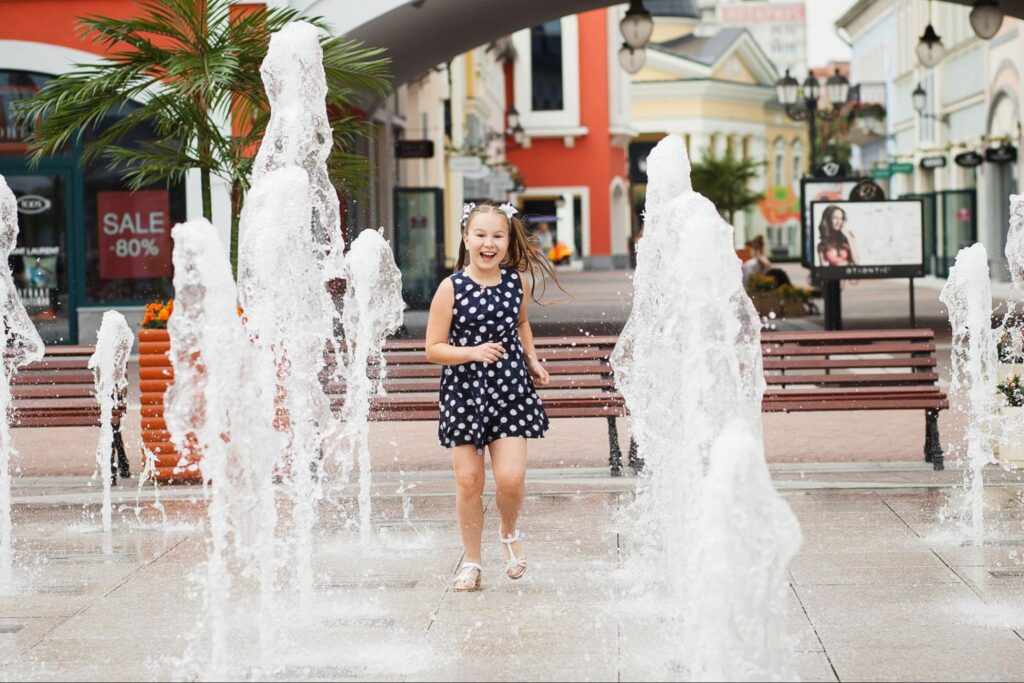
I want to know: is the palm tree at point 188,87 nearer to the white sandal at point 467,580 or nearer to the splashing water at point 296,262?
the splashing water at point 296,262

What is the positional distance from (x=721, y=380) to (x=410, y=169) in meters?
28.4

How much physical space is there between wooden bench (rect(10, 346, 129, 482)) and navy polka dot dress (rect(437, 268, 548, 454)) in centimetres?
374

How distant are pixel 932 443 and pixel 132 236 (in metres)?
11.4

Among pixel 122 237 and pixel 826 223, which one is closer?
pixel 826 223

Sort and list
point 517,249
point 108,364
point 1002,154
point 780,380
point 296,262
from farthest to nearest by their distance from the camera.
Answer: point 1002,154 < point 780,380 < point 108,364 < point 296,262 < point 517,249

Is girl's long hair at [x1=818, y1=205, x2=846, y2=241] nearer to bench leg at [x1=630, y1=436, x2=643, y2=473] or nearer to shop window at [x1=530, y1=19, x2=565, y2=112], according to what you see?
bench leg at [x1=630, y1=436, x2=643, y2=473]

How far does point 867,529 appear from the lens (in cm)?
784

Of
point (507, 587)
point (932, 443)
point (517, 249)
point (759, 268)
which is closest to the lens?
point (507, 587)

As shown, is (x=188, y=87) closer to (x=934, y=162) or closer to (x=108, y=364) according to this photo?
(x=108, y=364)

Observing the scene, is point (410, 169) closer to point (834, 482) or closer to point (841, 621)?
point (834, 482)

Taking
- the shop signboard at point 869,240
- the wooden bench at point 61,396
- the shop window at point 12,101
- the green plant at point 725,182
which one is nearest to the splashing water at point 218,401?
the wooden bench at point 61,396

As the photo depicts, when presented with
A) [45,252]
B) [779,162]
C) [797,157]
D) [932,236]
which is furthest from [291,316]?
[797,157]

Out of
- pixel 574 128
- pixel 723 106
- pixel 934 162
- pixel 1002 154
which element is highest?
pixel 723 106

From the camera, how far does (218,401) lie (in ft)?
18.4
